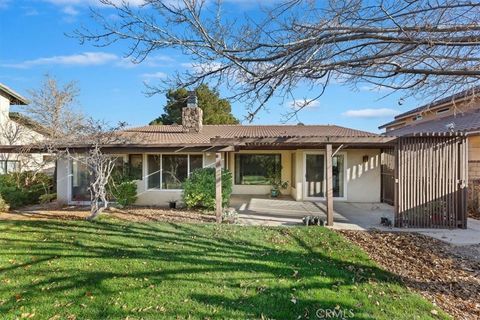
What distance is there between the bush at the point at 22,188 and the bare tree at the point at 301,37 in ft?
38.8

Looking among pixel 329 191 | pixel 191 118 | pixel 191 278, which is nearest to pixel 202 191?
pixel 329 191

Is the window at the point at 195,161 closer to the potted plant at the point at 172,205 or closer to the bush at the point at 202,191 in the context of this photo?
the bush at the point at 202,191

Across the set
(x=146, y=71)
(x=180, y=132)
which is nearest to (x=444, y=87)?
(x=146, y=71)

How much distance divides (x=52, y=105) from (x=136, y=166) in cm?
1460

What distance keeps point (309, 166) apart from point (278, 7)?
12748 millimetres

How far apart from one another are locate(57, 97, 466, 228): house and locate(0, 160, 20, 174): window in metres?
3.83

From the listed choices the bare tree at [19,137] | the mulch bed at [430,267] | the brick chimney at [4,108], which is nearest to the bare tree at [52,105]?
the bare tree at [19,137]

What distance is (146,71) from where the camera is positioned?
16.5ft

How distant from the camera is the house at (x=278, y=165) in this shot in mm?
10344

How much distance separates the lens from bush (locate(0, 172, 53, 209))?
13781 millimetres

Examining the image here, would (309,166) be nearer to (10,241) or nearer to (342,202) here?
(342,202)

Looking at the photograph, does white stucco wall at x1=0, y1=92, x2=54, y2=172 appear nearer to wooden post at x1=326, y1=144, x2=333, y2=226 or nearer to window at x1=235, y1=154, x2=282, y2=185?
window at x1=235, y1=154, x2=282, y2=185

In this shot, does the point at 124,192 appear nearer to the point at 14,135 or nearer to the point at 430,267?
the point at 14,135

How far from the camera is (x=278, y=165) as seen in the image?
60.7 ft
